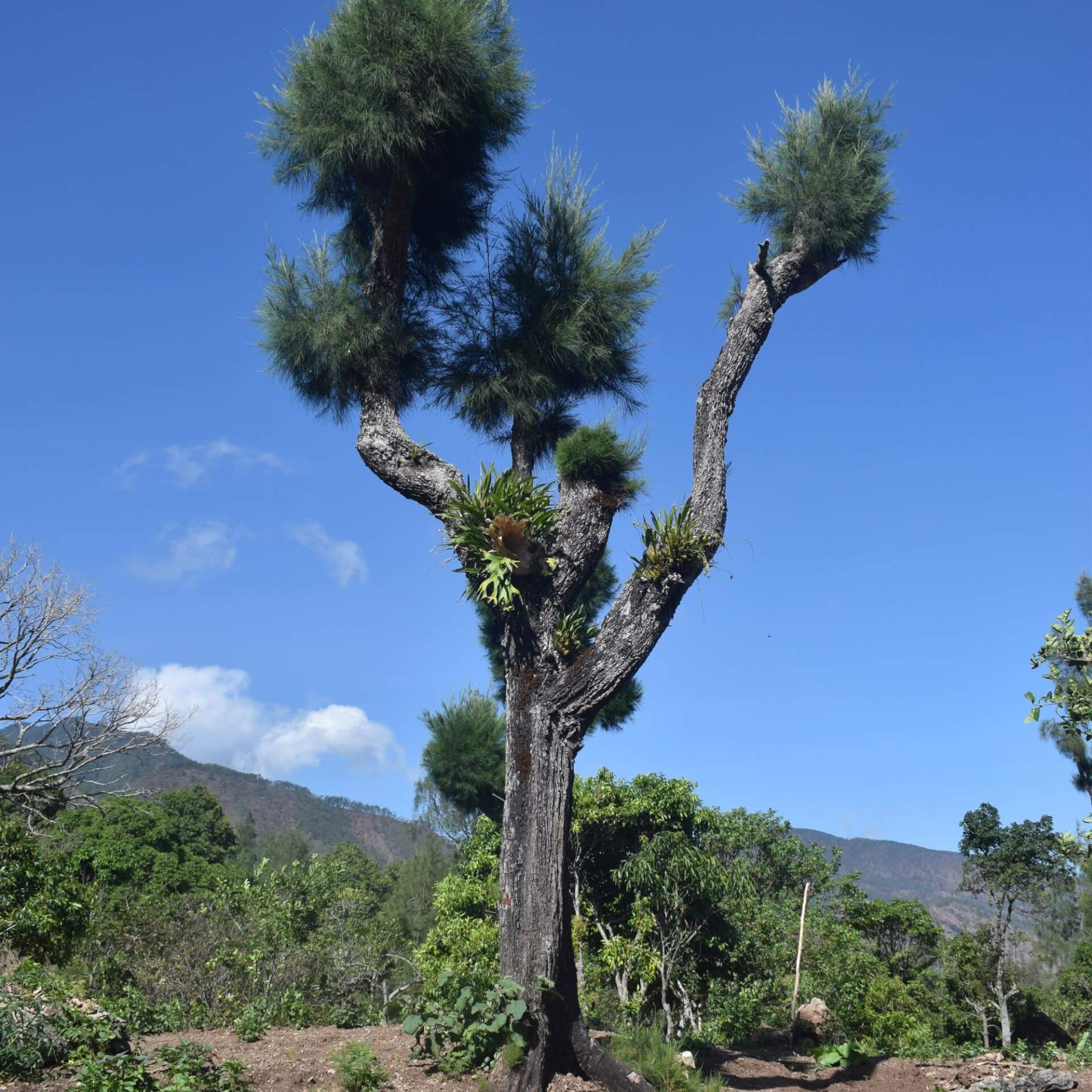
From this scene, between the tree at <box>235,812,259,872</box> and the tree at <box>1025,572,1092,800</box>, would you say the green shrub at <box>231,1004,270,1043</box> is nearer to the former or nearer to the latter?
the tree at <box>1025,572,1092,800</box>

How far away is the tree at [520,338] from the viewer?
252 inches

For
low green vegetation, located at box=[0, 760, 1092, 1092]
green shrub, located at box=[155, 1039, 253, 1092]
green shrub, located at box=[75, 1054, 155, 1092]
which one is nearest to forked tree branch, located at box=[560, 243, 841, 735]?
low green vegetation, located at box=[0, 760, 1092, 1092]

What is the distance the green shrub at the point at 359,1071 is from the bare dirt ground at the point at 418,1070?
0.25ft

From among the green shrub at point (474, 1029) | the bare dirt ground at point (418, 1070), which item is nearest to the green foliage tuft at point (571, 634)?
the green shrub at point (474, 1029)

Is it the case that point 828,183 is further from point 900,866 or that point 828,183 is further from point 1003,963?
point 900,866

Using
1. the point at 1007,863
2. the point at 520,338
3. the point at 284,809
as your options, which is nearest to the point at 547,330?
the point at 520,338

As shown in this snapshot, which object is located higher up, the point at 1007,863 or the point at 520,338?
the point at 520,338

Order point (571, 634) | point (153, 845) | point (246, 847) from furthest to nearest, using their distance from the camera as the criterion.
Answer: point (246, 847) < point (153, 845) < point (571, 634)

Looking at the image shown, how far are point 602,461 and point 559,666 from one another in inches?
67.8

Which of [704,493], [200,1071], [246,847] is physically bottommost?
[200,1071]

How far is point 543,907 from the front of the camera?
238 inches

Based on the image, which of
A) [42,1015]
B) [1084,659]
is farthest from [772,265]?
[42,1015]

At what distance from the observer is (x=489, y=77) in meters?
8.31

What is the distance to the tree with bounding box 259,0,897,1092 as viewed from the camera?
6410 mm
